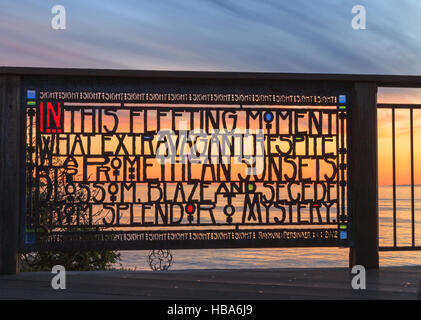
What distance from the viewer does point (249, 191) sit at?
23.4ft

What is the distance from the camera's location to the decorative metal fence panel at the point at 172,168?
692 cm

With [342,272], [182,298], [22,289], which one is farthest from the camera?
[342,272]

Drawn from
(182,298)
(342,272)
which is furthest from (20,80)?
(342,272)

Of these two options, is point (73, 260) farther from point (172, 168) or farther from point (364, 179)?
point (364, 179)

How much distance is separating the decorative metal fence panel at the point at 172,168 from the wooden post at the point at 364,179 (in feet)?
0.65

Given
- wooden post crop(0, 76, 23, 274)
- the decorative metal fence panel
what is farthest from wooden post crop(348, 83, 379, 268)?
wooden post crop(0, 76, 23, 274)

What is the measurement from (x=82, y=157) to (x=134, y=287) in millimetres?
1940

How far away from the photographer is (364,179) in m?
7.18

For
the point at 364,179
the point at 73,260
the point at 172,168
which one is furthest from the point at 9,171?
the point at 364,179

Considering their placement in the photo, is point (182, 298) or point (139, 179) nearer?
point (182, 298)

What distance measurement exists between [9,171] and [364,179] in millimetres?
4531

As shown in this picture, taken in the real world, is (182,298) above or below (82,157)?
below
